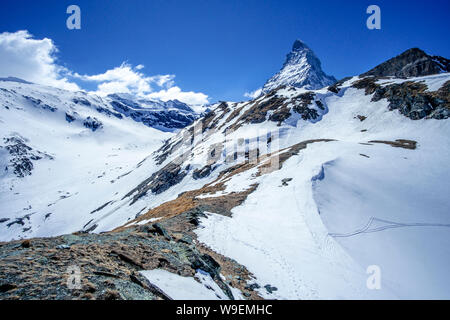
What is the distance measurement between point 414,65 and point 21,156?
24381cm

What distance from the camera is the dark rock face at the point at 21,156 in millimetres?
146000

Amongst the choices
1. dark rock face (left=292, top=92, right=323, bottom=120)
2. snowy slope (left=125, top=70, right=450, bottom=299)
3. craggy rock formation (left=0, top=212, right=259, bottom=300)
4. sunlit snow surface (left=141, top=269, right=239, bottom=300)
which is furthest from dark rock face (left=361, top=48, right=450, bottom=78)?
sunlit snow surface (left=141, top=269, right=239, bottom=300)

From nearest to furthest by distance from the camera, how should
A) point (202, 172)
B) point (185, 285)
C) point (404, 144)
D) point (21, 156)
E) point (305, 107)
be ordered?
point (185, 285)
point (404, 144)
point (202, 172)
point (305, 107)
point (21, 156)

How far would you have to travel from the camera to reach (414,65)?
285 feet

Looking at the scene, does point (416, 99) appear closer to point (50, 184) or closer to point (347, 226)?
point (347, 226)

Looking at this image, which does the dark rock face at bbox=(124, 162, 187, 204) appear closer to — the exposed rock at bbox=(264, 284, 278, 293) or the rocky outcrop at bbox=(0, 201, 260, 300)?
the rocky outcrop at bbox=(0, 201, 260, 300)

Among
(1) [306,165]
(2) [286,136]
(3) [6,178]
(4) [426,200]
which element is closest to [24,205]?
(3) [6,178]

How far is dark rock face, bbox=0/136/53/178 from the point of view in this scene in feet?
479

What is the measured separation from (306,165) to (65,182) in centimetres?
14341

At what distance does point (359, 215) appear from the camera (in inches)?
814

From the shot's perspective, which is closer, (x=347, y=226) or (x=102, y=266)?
(x=102, y=266)

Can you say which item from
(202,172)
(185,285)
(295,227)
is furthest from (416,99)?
(185,285)
